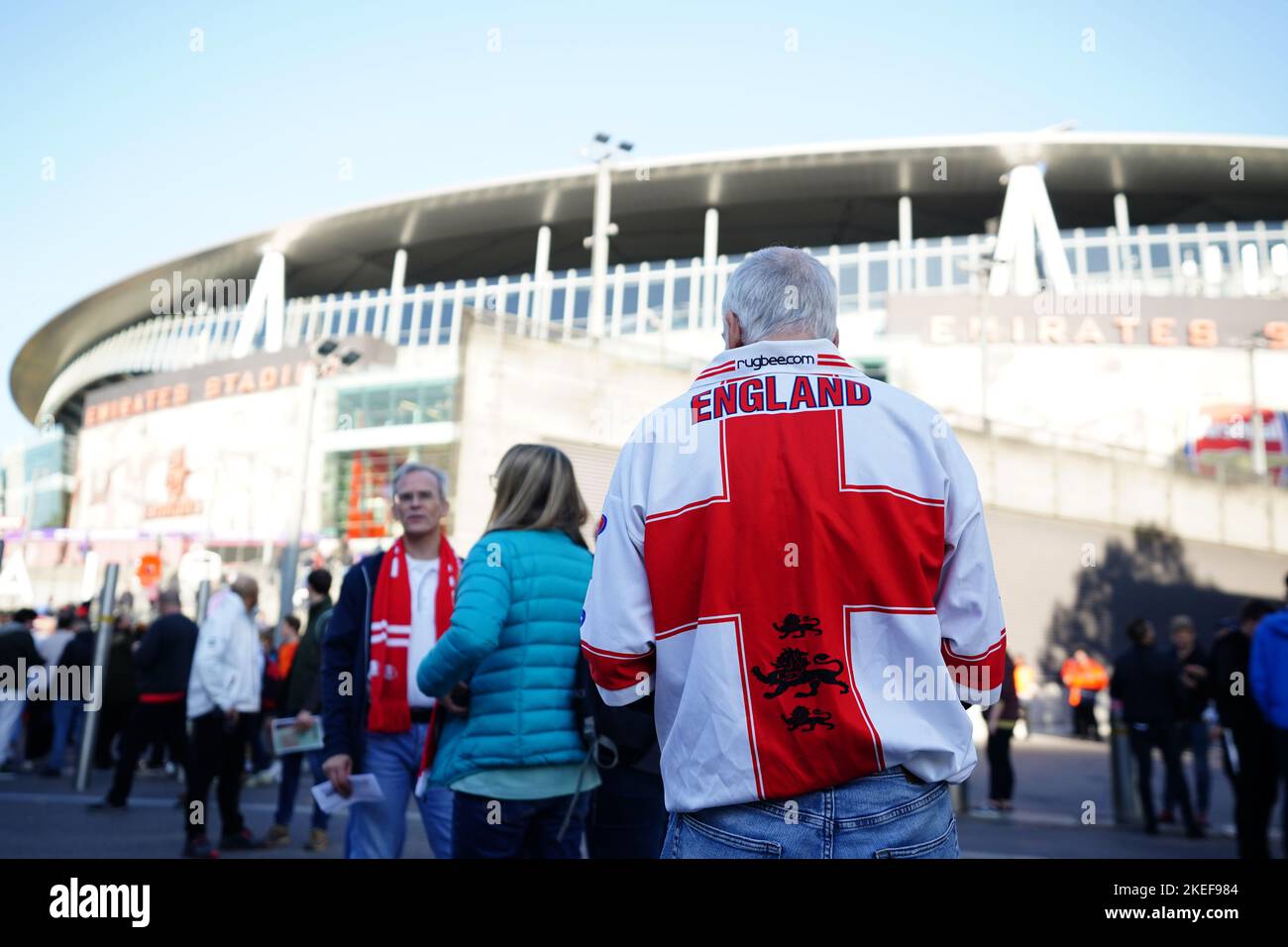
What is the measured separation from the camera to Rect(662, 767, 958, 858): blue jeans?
75.9 inches

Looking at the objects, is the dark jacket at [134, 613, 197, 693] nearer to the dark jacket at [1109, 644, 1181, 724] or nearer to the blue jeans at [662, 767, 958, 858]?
the blue jeans at [662, 767, 958, 858]

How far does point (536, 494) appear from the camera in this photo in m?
3.63

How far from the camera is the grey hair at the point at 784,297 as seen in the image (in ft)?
7.29

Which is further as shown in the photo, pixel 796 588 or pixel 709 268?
pixel 709 268

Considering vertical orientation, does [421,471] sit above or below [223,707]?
above

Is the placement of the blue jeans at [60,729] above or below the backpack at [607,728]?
below

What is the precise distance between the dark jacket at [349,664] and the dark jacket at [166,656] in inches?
232

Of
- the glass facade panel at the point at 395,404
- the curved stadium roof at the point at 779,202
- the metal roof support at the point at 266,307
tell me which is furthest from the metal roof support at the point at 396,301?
the glass facade panel at the point at 395,404

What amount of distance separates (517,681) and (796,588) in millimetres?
1713

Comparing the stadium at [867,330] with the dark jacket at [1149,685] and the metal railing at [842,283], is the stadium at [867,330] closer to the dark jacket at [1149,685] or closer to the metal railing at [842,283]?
the metal railing at [842,283]

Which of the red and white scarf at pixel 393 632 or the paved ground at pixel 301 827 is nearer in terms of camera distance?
the red and white scarf at pixel 393 632

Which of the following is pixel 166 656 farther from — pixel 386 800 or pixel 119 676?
pixel 386 800

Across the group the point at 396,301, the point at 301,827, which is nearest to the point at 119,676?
the point at 301,827
